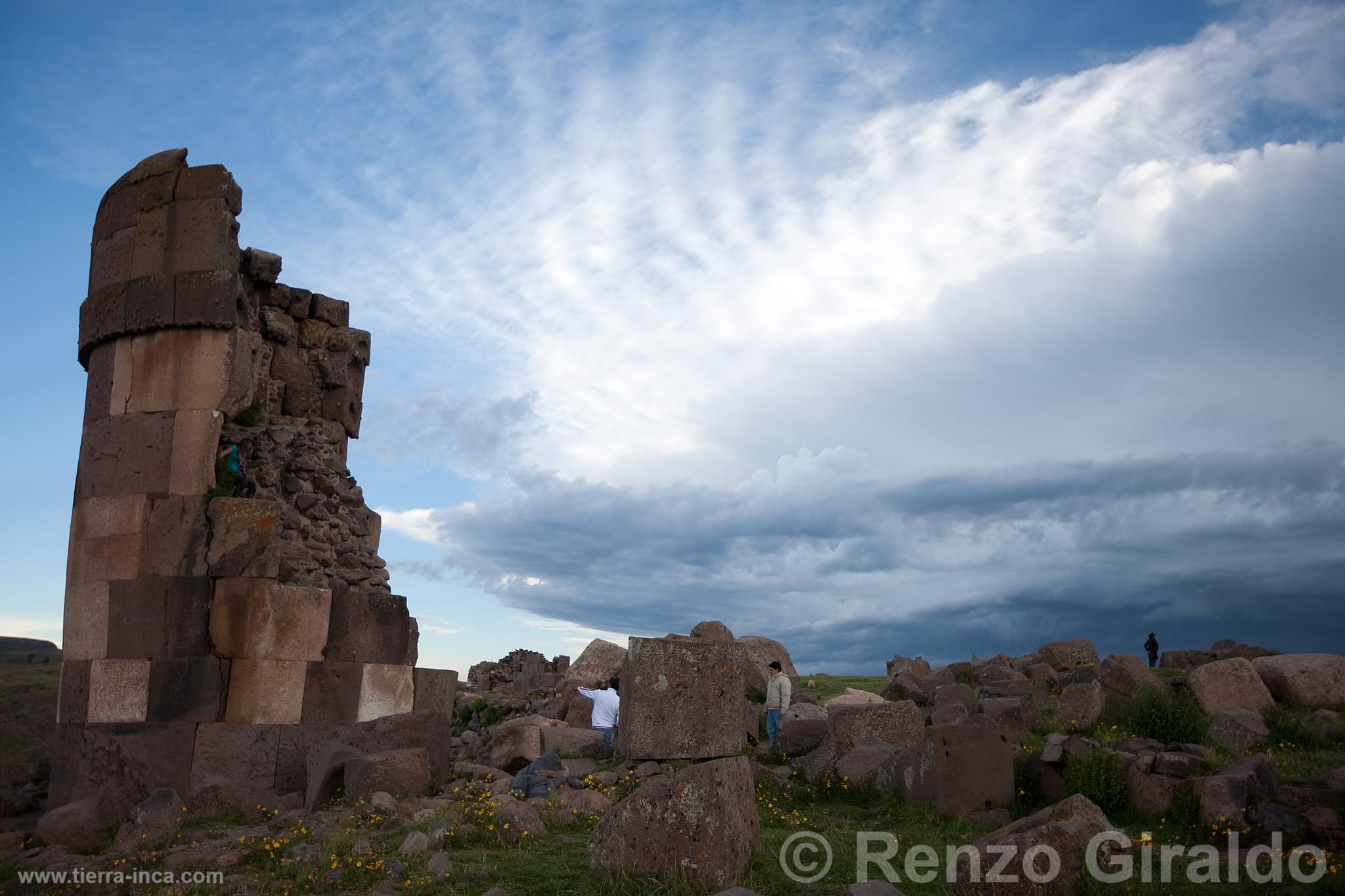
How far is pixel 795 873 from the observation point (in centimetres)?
703

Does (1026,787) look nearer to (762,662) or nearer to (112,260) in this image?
(762,662)

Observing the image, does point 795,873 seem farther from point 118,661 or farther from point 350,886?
point 118,661

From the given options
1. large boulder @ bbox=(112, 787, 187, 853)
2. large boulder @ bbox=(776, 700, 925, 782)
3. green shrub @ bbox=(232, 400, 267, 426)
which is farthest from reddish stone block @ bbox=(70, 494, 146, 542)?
large boulder @ bbox=(776, 700, 925, 782)

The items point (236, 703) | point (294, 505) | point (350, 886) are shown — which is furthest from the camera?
point (294, 505)

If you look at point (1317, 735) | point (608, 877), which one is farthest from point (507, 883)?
point (1317, 735)

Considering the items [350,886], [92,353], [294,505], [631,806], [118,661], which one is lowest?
[350,886]

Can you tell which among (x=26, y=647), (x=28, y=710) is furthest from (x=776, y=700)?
(x=26, y=647)

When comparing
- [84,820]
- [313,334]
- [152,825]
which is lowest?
[84,820]

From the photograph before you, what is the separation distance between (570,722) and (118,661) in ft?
24.5

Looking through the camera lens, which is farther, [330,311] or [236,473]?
[330,311]

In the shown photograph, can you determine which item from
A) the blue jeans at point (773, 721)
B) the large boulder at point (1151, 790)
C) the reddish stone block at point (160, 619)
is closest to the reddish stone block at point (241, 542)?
the reddish stone block at point (160, 619)

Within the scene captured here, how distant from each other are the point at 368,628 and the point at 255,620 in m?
1.31

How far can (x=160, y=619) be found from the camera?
1098 centimetres

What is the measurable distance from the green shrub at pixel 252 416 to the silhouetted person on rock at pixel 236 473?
42 centimetres
